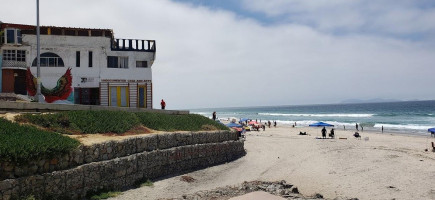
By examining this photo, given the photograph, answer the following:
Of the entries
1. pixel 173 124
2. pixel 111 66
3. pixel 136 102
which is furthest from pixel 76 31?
pixel 173 124

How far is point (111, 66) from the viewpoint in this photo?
30.8 meters

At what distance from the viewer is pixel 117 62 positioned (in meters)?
31.2

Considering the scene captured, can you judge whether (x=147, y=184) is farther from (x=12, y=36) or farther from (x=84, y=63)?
(x=12, y=36)

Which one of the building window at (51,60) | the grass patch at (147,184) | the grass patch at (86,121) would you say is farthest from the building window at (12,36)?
the grass patch at (147,184)

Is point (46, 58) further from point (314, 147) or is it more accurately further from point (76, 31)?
point (314, 147)

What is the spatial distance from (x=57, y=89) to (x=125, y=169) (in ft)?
52.6

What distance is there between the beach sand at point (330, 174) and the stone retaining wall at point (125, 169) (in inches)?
30.5

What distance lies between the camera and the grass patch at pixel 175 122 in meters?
22.5

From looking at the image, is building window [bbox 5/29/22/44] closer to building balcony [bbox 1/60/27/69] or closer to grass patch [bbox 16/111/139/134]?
building balcony [bbox 1/60/27/69]

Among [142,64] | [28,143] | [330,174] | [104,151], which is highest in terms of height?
[142,64]

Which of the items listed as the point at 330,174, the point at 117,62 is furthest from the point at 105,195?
the point at 117,62

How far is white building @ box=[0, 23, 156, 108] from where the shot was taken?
28281 mm

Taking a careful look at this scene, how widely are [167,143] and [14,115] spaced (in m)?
8.07

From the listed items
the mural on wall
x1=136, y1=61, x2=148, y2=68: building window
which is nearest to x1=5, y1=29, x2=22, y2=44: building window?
the mural on wall
